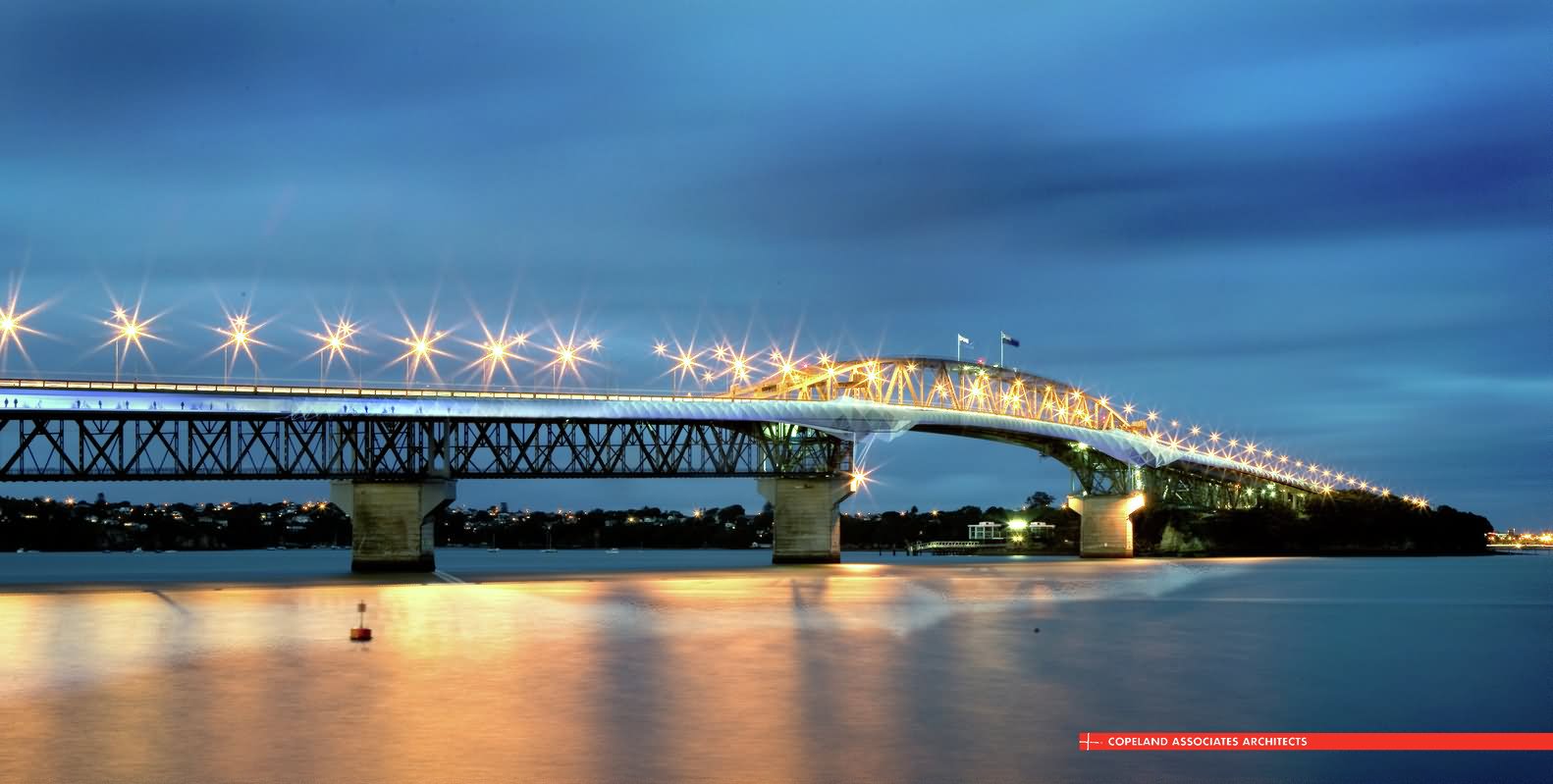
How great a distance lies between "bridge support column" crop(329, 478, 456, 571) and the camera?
362ft

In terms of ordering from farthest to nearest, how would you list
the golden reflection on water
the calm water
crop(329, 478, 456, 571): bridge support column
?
crop(329, 478, 456, 571): bridge support column, the golden reflection on water, the calm water

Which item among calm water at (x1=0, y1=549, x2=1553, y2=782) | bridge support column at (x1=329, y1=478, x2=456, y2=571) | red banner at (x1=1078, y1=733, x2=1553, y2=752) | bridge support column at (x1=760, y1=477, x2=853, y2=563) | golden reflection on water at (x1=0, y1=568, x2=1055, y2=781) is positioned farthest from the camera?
bridge support column at (x1=760, y1=477, x2=853, y2=563)

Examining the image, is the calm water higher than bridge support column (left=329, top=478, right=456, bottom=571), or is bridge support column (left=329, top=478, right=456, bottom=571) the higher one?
bridge support column (left=329, top=478, right=456, bottom=571)

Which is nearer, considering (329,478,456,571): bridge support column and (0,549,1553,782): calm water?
(0,549,1553,782): calm water

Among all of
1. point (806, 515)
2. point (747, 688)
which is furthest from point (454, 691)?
point (806, 515)

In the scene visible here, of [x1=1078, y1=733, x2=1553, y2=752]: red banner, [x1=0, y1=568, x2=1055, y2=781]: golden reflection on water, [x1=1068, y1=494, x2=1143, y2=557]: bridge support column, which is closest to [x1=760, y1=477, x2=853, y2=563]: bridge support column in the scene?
[x1=1068, y1=494, x2=1143, y2=557]: bridge support column

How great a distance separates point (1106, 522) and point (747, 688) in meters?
139

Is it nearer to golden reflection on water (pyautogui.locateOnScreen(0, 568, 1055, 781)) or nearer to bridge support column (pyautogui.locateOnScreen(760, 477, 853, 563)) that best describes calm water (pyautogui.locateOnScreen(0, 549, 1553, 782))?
golden reflection on water (pyautogui.locateOnScreen(0, 568, 1055, 781))

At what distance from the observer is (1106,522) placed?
174m

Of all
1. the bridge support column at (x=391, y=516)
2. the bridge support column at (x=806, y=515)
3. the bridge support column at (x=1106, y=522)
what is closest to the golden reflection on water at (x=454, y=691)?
the bridge support column at (x=391, y=516)

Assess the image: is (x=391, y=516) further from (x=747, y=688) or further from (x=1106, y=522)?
(x=1106, y=522)

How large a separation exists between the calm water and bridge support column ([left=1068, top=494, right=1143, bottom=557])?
91.4 meters

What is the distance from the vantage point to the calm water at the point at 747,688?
28406 mm

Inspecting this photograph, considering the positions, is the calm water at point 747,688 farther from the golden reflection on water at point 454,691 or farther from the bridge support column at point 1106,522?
the bridge support column at point 1106,522
